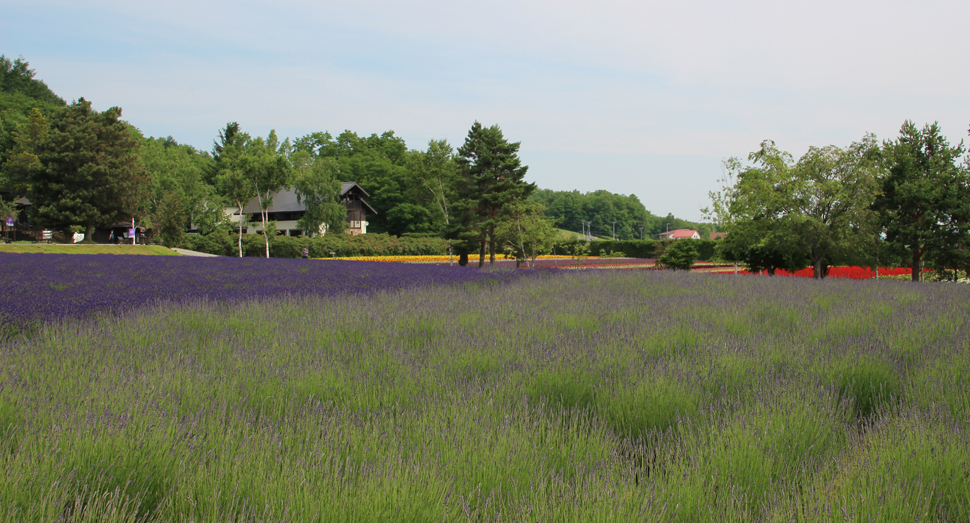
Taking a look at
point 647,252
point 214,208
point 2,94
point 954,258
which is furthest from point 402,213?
point 2,94

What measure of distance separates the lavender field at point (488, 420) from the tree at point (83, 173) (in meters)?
45.0

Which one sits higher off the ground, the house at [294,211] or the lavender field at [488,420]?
the house at [294,211]

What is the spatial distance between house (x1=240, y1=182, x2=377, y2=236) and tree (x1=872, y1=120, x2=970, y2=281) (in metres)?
51.0

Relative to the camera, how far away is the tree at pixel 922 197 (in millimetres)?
18844

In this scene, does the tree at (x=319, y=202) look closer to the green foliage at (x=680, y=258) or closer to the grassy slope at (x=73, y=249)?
the grassy slope at (x=73, y=249)

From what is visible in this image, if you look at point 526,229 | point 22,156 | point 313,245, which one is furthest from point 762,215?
point 22,156

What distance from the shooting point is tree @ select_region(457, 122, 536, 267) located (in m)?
29.8

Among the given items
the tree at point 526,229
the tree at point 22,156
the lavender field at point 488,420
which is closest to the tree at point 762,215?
the tree at point 526,229

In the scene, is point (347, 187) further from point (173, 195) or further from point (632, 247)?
point (632, 247)

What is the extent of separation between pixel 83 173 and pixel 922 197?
51.4m

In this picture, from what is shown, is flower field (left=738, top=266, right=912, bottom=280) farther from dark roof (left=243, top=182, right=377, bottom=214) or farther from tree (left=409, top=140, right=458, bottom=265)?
dark roof (left=243, top=182, right=377, bottom=214)

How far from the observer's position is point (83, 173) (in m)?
41.3

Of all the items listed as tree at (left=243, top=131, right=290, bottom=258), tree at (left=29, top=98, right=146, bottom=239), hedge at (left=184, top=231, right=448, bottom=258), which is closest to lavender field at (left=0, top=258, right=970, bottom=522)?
hedge at (left=184, top=231, right=448, bottom=258)

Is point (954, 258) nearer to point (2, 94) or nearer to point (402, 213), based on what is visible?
point (402, 213)
